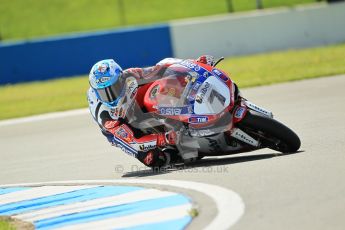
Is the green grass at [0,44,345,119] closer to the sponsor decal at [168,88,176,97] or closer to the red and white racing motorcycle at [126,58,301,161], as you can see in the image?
the red and white racing motorcycle at [126,58,301,161]

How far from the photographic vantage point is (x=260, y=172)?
6.81 meters

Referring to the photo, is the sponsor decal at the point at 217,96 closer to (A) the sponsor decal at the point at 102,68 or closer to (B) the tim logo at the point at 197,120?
(B) the tim logo at the point at 197,120

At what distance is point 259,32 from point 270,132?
1374 cm

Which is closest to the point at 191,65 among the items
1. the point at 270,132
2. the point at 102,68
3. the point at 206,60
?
the point at 206,60

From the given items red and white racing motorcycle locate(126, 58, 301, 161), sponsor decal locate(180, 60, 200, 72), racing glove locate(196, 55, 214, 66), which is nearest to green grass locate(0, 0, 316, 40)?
racing glove locate(196, 55, 214, 66)

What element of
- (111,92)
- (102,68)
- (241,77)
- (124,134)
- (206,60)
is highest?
(102,68)

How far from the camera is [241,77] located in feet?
57.0

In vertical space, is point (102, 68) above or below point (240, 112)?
above

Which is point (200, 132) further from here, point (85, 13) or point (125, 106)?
point (85, 13)

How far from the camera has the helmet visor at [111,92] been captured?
7797 mm

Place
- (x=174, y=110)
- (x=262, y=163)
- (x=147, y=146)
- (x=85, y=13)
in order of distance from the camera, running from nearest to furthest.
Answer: (x=262, y=163)
(x=174, y=110)
(x=147, y=146)
(x=85, y=13)

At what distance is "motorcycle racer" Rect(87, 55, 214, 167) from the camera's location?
7812mm

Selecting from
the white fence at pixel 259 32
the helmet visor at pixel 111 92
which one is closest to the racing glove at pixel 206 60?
the helmet visor at pixel 111 92

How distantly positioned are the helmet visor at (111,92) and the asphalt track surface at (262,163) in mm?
883
